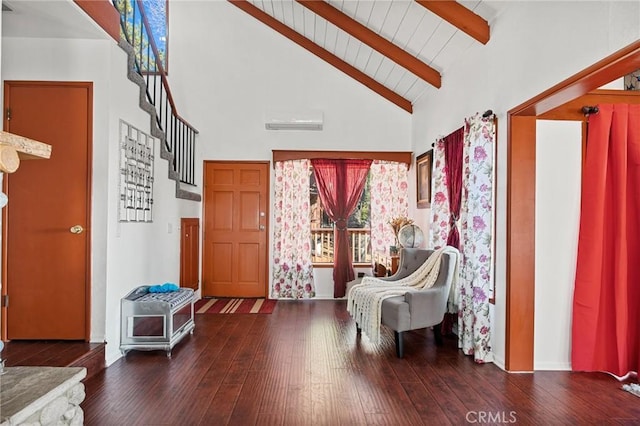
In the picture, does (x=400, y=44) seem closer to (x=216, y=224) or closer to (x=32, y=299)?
(x=216, y=224)

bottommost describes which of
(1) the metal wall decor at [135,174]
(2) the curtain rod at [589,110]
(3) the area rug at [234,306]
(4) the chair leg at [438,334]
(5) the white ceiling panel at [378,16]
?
(3) the area rug at [234,306]

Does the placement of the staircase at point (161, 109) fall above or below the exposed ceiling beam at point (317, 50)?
below

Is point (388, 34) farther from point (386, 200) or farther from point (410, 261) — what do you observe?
point (410, 261)

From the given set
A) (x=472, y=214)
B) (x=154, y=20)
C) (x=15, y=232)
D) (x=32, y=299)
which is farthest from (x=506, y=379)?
(x=154, y=20)

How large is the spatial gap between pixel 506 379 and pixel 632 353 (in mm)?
1021

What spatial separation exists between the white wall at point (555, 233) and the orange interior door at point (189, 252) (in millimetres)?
3842

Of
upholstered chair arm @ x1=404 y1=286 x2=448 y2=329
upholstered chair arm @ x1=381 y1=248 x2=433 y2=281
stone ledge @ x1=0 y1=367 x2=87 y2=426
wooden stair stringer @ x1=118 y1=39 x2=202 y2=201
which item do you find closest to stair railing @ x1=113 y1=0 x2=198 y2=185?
wooden stair stringer @ x1=118 y1=39 x2=202 y2=201

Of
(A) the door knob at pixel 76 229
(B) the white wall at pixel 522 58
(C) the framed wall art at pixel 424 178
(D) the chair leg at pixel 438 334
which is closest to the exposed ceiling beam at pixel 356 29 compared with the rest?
(B) the white wall at pixel 522 58

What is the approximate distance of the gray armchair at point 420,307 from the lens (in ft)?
10.8

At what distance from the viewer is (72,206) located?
9.88 feet

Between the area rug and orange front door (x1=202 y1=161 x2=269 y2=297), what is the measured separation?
20cm

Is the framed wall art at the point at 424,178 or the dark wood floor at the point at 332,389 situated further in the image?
the framed wall art at the point at 424,178

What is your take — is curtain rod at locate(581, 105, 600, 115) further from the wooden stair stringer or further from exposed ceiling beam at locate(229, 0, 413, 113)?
the wooden stair stringer

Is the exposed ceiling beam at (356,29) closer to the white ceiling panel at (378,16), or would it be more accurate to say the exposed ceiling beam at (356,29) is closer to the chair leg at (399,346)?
the white ceiling panel at (378,16)
